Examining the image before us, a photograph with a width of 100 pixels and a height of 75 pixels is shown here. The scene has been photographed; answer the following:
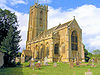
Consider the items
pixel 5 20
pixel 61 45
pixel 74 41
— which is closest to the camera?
pixel 5 20

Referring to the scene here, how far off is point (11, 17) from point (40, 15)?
22.4 metres

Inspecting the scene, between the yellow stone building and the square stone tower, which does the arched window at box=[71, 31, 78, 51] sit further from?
the square stone tower

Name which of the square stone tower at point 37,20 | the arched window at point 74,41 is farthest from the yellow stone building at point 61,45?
the square stone tower at point 37,20

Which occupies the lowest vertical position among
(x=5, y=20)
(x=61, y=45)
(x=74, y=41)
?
(x=61, y=45)

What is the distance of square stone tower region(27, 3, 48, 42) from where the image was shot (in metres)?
49.6

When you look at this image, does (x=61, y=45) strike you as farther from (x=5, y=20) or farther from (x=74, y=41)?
(x=5, y=20)

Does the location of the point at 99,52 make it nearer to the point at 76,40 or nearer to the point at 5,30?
the point at 76,40

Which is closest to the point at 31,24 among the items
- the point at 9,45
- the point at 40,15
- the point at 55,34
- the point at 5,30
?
the point at 40,15

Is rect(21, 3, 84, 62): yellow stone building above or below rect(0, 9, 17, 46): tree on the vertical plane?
below

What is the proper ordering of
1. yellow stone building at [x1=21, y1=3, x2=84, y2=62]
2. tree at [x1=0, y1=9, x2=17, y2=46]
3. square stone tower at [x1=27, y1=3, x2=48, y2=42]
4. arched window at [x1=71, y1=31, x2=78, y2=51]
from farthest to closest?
square stone tower at [x1=27, y1=3, x2=48, y2=42] → arched window at [x1=71, y1=31, x2=78, y2=51] → yellow stone building at [x1=21, y1=3, x2=84, y2=62] → tree at [x1=0, y1=9, x2=17, y2=46]

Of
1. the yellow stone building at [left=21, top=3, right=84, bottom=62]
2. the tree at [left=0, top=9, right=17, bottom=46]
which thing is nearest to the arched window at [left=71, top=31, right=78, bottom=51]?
the yellow stone building at [left=21, top=3, right=84, bottom=62]

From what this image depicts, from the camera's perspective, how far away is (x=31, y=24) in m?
51.9

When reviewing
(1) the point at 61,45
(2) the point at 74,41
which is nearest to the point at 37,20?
(1) the point at 61,45

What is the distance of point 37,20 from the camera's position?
50.1 meters
